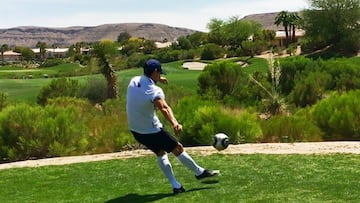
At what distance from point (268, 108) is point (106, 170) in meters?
11.8

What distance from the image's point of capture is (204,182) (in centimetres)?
937

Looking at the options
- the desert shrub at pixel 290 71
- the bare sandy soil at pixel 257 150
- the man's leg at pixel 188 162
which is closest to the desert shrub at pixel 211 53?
the desert shrub at pixel 290 71

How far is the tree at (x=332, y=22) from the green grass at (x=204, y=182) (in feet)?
220

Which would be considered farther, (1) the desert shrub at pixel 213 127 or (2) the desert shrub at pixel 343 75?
(2) the desert shrub at pixel 343 75

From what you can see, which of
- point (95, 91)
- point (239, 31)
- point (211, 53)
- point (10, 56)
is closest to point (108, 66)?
point (95, 91)

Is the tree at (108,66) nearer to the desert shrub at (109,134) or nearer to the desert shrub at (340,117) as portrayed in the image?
the desert shrub at (109,134)

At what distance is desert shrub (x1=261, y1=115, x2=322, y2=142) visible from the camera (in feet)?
52.0

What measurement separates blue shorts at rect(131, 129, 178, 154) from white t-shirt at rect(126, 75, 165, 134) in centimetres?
6

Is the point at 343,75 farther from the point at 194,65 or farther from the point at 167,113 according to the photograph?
the point at 194,65

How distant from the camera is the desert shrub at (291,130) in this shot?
15844 millimetres

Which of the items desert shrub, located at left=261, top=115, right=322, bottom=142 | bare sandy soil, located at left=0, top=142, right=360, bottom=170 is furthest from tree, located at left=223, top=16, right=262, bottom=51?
bare sandy soil, located at left=0, top=142, right=360, bottom=170

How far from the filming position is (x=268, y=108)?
2262 centimetres

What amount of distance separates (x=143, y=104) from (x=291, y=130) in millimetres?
8547

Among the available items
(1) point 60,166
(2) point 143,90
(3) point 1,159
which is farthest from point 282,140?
(2) point 143,90
